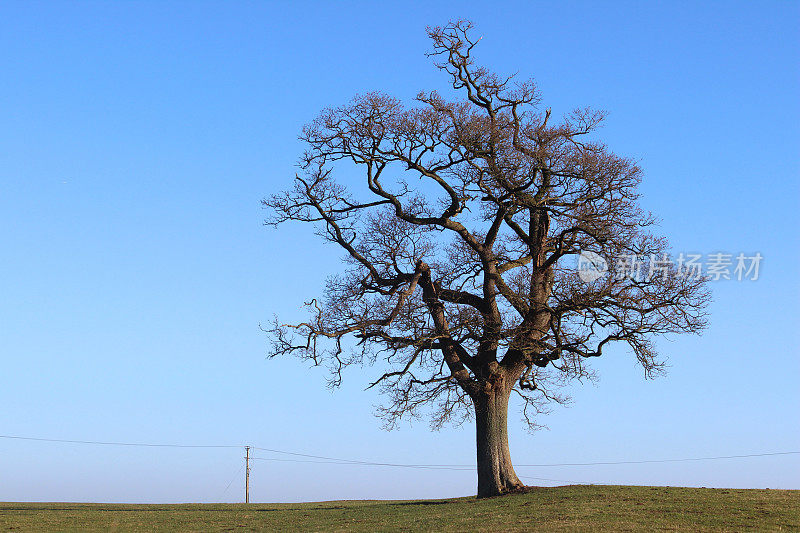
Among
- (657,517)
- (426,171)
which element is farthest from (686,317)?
(426,171)

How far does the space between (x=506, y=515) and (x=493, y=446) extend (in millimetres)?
4254

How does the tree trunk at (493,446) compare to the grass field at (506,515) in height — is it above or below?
above

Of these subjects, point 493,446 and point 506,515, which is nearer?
point 506,515

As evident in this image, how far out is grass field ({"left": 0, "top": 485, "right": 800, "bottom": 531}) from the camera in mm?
18688

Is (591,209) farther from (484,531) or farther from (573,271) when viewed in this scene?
(484,531)

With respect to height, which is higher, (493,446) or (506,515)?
(493,446)

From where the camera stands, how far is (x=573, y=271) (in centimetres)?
2502

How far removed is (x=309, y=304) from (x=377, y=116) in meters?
6.27

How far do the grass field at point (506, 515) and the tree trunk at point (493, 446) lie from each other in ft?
2.64

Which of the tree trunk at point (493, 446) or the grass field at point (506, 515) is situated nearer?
the grass field at point (506, 515)

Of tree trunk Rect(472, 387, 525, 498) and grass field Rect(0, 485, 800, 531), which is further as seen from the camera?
tree trunk Rect(472, 387, 525, 498)

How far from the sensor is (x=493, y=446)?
24406 mm

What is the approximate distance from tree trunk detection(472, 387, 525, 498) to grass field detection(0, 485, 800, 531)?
2.64 feet

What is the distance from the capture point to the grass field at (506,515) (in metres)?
18.7
